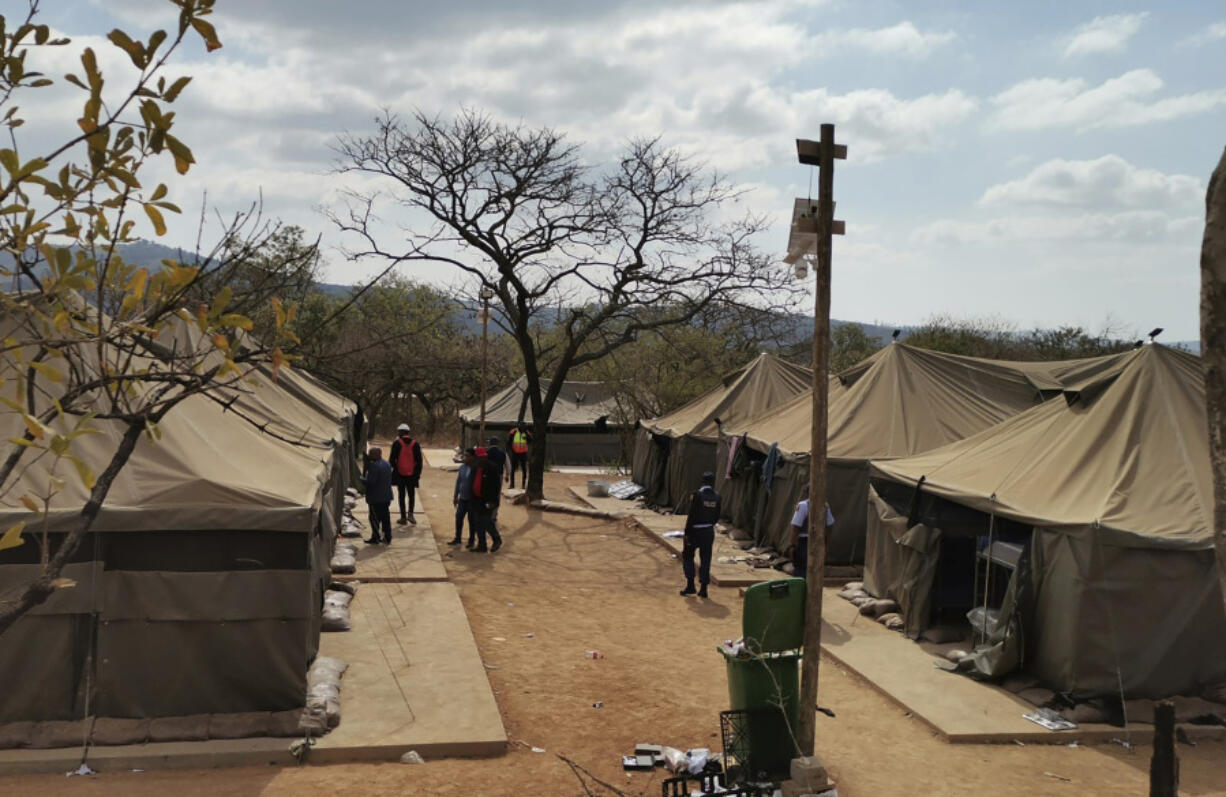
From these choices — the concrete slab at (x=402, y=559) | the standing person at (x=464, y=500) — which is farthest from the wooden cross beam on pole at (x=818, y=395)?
the standing person at (x=464, y=500)

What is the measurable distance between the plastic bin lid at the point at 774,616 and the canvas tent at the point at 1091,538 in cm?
297

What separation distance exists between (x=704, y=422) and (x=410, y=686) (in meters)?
12.7

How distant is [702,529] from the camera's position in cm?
1327

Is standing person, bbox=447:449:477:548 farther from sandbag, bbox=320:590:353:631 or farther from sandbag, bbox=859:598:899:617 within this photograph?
sandbag, bbox=859:598:899:617

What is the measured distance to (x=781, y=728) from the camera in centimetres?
727

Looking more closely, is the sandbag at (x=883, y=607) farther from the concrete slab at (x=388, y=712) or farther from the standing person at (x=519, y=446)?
the standing person at (x=519, y=446)

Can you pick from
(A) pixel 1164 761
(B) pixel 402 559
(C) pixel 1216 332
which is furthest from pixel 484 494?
(C) pixel 1216 332

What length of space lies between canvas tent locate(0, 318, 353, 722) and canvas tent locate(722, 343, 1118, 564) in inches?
343

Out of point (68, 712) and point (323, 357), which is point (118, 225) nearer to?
point (323, 357)

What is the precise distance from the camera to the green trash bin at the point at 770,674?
7191mm

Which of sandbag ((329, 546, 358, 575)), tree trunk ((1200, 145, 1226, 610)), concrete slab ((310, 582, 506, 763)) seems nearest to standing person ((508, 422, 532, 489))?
sandbag ((329, 546, 358, 575))

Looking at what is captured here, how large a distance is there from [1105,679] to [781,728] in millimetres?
3289

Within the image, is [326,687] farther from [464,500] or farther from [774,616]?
[464,500]

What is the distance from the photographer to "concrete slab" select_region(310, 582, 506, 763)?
7625 mm
